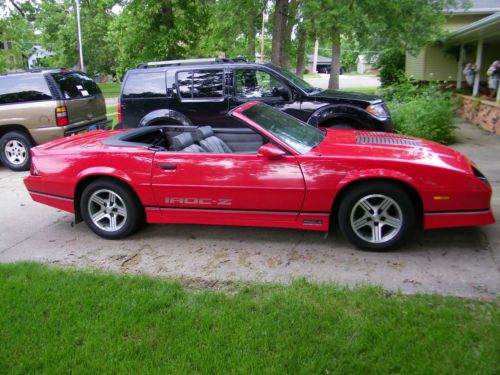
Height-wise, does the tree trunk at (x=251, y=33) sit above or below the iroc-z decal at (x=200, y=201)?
above

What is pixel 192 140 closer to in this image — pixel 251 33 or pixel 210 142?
pixel 210 142

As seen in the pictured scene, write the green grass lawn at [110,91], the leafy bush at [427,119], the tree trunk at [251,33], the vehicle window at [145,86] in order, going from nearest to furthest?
the vehicle window at [145,86], the leafy bush at [427,119], the tree trunk at [251,33], the green grass lawn at [110,91]

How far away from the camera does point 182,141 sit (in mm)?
5102

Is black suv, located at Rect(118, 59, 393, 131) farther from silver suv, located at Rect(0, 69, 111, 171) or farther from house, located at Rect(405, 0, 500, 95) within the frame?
house, located at Rect(405, 0, 500, 95)

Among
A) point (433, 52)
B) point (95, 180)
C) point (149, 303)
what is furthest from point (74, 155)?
point (433, 52)

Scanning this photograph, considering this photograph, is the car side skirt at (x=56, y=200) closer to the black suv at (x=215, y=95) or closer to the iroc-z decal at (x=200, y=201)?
the iroc-z decal at (x=200, y=201)

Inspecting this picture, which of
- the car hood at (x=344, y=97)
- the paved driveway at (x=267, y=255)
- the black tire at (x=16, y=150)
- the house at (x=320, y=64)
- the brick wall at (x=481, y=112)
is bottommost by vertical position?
the paved driveway at (x=267, y=255)

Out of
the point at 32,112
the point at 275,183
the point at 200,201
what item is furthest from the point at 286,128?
the point at 32,112

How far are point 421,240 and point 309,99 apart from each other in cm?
385

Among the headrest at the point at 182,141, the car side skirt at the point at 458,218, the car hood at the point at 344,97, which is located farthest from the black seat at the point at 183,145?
the car hood at the point at 344,97

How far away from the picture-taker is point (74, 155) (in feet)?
16.4

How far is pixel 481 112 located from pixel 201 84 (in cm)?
886

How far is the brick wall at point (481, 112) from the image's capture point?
459 inches

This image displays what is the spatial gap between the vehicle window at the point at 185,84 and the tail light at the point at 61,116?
2352 millimetres
